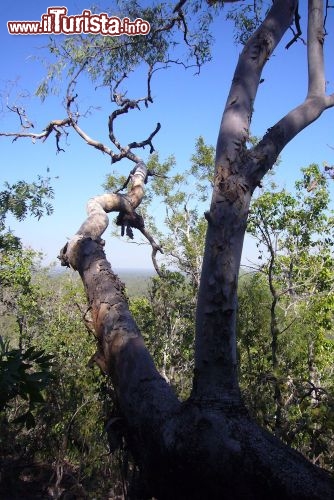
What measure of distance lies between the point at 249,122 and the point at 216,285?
0.80 meters

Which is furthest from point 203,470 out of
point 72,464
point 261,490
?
point 72,464

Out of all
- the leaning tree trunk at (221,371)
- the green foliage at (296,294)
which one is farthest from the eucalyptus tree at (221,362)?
the green foliage at (296,294)

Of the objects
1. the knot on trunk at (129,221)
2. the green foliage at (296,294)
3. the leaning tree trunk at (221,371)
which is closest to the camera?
the leaning tree trunk at (221,371)

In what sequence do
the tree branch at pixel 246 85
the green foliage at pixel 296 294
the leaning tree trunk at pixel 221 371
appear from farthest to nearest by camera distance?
1. the green foliage at pixel 296 294
2. the tree branch at pixel 246 85
3. the leaning tree trunk at pixel 221 371

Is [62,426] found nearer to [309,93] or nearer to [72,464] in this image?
[72,464]

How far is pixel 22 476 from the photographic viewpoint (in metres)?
4.43

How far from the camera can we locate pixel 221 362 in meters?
1.55

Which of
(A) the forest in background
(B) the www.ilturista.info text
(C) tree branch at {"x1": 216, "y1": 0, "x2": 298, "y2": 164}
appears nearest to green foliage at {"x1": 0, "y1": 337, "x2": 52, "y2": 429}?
(A) the forest in background

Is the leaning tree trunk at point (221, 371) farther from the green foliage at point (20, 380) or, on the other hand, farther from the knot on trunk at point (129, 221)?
the knot on trunk at point (129, 221)

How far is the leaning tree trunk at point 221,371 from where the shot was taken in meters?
1.33

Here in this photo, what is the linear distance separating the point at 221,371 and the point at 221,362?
0.04 metres

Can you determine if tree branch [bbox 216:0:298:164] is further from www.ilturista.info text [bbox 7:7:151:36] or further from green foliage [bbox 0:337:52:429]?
www.ilturista.info text [bbox 7:7:151:36]

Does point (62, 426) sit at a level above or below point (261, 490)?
below

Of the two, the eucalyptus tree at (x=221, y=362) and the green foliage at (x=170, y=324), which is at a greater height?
the eucalyptus tree at (x=221, y=362)
